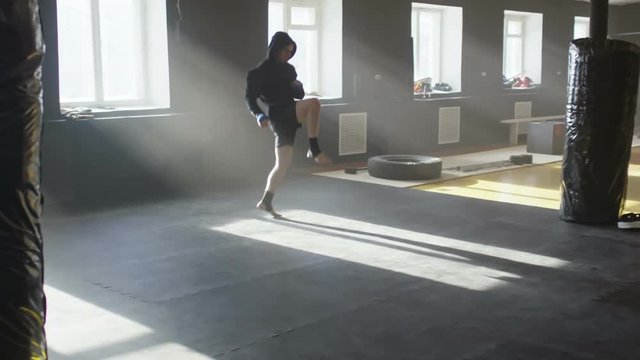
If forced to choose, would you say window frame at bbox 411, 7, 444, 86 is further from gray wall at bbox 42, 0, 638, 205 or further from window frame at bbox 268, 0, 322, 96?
window frame at bbox 268, 0, 322, 96

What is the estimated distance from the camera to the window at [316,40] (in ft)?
29.0

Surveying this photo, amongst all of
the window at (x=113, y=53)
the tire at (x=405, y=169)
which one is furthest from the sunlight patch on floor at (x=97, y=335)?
the tire at (x=405, y=169)

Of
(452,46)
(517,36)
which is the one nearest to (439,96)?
(452,46)

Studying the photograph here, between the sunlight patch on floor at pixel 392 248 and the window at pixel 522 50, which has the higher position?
the window at pixel 522 50

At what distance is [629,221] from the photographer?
5.26 metres

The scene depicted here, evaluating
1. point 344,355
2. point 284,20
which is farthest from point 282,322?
point 284,20

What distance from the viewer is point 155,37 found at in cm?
727

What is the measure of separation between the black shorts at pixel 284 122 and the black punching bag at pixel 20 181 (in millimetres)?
3962

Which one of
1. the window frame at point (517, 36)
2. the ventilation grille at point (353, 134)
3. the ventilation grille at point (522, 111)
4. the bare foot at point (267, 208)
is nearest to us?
the bare foot at point (267, 208)

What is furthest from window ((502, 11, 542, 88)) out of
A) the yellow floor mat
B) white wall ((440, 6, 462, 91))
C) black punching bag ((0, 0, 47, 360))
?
black punching bag ((0, 0, 47, 360))

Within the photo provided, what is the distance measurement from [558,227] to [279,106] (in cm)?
231

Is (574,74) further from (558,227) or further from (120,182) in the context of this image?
(120,182)

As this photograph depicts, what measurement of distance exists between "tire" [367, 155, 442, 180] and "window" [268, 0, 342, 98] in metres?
1.70

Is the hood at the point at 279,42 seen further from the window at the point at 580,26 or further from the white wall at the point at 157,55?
the window at the point at 580,26
